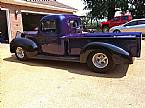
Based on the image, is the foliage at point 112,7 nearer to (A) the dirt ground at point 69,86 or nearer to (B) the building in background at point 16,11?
(B) the building in background at point 16,11

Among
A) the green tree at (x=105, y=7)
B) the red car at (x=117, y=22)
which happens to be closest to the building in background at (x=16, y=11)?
the red car at (x=117, y=22)

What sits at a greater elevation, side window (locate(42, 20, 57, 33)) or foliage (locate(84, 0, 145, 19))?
foliage (locate(84, 0, 145, 19))

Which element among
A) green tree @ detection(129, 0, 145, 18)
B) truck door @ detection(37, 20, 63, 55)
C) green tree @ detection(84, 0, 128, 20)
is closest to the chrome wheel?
truck door @ detection(37, 20, 63, 55)

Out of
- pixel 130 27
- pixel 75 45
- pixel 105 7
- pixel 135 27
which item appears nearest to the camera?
pixel 75 45

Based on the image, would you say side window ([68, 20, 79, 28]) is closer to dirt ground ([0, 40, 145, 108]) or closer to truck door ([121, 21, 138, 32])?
dirt ground ([0, 40, 145, 108])

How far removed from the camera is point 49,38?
873 centimetres

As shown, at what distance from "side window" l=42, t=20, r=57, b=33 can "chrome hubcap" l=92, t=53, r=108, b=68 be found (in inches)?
72.9

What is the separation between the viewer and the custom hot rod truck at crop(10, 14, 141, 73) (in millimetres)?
7232

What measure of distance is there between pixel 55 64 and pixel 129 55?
115 inches

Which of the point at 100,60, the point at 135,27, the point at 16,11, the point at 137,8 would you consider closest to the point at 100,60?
the point at 100,60

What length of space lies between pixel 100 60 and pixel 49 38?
2.12 meters

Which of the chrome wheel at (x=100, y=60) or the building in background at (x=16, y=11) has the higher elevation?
the building in background at (x=16, y=11)

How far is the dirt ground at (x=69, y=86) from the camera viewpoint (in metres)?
5.22

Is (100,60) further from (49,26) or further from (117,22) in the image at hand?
(117,22)
